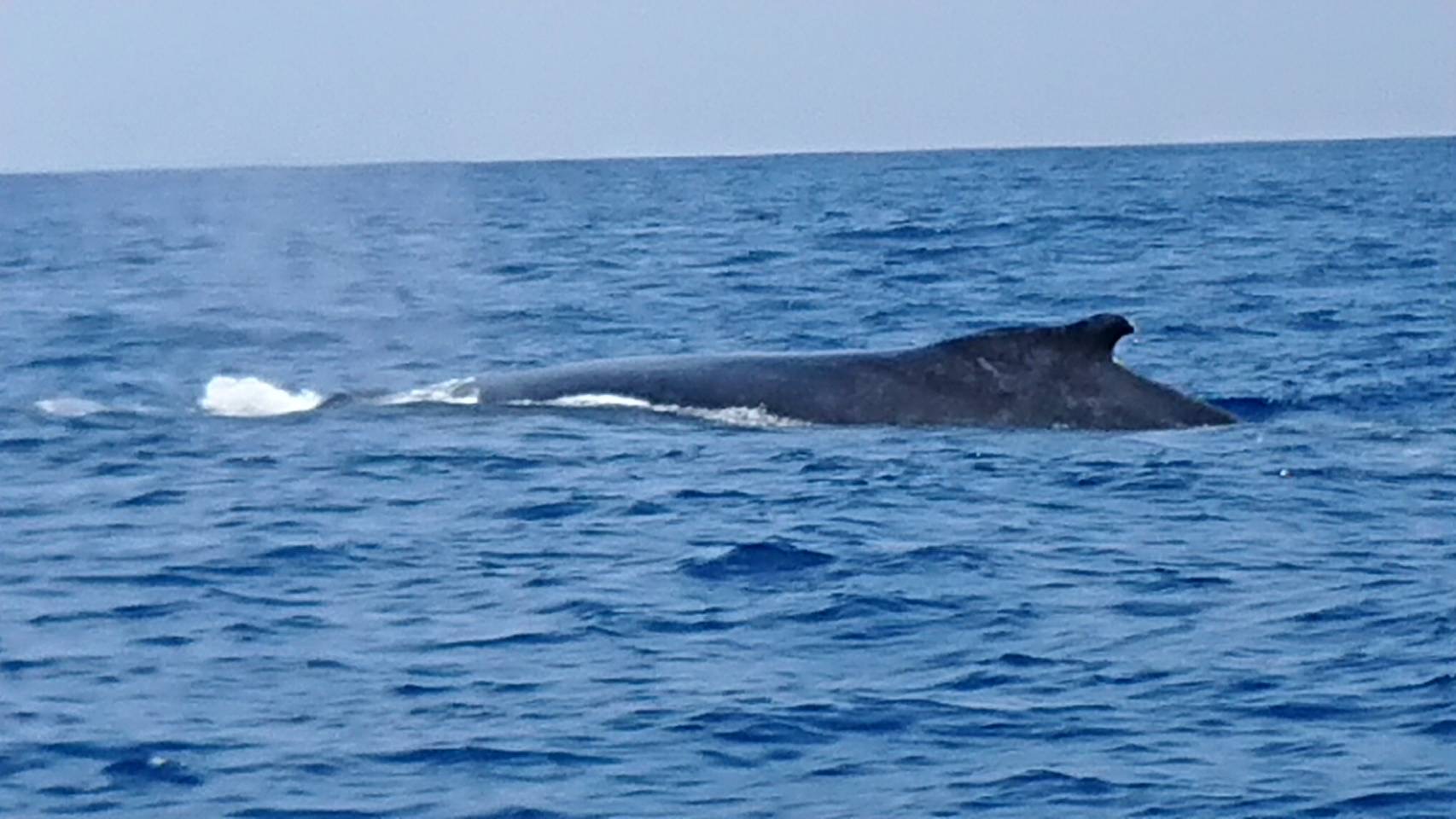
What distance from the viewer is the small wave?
16.2 metres

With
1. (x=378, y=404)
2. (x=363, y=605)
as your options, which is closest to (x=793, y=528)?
(x=363, y=605)

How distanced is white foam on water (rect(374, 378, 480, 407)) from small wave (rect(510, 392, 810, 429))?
1.51 ft

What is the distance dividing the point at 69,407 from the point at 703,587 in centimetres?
804

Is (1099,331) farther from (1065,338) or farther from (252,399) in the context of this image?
(252,399)

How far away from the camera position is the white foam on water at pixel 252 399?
17938 mm

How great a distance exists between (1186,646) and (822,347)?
42.6ft

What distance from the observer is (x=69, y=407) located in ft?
60.1

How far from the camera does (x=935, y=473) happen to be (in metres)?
14.4

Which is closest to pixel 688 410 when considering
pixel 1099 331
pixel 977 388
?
pixel 977 388

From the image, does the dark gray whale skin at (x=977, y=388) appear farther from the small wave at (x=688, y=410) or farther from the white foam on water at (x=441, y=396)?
the white foam on water at (x=441, y=396)

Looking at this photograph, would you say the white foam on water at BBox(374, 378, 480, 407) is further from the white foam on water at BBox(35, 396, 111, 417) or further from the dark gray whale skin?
the white foam on water at BBox(35, 396, 111, 417)

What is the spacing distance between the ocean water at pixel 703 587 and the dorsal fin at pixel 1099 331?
19.6 inches

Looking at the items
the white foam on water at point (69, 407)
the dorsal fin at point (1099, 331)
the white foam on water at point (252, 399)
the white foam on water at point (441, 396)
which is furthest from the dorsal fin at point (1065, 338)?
the white foam on water at point (69, 407)

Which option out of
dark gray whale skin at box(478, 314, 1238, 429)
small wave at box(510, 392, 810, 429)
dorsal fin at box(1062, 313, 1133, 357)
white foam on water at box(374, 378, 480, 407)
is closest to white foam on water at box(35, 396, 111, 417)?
white foam on water at box(374, 378, 480, 407)
